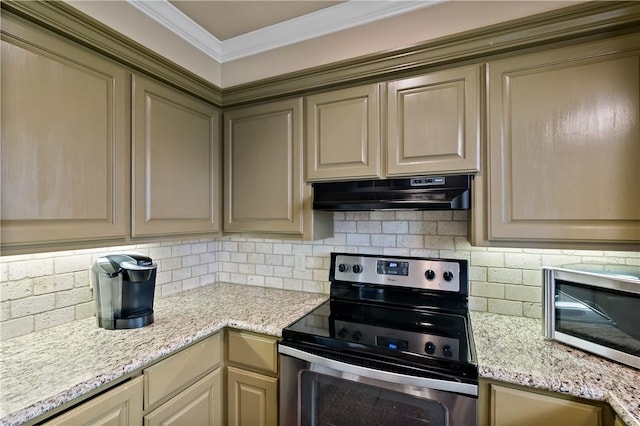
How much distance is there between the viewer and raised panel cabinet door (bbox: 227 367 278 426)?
1413 millimetres

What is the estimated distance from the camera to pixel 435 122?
1.42 metres

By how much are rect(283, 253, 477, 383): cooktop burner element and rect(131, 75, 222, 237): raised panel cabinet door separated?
0.85 meters

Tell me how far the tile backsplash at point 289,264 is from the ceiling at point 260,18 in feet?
3.75

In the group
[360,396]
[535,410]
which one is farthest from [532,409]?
[360,396]

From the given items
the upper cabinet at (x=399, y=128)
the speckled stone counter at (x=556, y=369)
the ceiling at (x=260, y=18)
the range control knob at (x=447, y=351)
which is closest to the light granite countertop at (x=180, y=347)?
the speckled stone counter at (x=556, y=369)

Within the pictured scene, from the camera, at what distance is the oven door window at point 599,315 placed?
3.37 feet

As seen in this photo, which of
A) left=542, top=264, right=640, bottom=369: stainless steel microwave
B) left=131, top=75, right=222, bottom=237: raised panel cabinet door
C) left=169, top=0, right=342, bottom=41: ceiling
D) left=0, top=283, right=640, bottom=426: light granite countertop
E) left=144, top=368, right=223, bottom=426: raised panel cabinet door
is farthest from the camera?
left=169, top=0, right=342, bottom=41: ceiling

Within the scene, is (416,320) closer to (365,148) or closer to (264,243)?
(365,148)

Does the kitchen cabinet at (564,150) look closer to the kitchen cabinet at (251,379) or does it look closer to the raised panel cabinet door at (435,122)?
the raised panel cabinet door at (435,122)

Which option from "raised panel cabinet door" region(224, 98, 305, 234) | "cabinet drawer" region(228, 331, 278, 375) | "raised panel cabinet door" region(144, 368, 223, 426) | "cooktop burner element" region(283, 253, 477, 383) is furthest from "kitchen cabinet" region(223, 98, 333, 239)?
"raised panel cabinet door" region(144, 368, 223, 426)

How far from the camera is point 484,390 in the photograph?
1.06 m

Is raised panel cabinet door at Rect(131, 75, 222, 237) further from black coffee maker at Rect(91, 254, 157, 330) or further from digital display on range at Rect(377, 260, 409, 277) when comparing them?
digital display on range at Rect(377, 260, 409, 277)

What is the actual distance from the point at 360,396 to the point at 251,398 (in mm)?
575

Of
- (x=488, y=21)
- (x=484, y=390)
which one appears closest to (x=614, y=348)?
(x=484, y=390)
